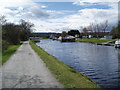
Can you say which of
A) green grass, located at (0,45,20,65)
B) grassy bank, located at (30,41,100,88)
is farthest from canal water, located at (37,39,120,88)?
green grass, located at (0,45,20,65)

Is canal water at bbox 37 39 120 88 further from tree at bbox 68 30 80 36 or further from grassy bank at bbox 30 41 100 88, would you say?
tree at bbox 68 30 80 36

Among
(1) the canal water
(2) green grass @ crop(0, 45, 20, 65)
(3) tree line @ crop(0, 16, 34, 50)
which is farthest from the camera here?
(3) tree line @ crop(0, 16, 34, 50)

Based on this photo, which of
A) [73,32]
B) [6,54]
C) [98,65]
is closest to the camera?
[98,65]

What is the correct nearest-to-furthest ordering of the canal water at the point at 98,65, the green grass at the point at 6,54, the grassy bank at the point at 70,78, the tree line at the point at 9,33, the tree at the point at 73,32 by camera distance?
the grassy bank at the point at 70,78 < the canal water at the point at 98,65 < the green grass at the point at 6,54 < the tree line at the point at 9,33 < the tree at the point at 73,32

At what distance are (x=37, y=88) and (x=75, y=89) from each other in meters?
1.54

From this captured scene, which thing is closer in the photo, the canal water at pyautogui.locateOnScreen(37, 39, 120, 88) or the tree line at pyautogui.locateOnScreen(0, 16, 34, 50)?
the canal water at pyautogui.locateOnScreen(37, 39, 120, 88)

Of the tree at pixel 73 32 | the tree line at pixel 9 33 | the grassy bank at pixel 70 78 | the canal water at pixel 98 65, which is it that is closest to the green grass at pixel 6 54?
the tree line at pixel 9 33

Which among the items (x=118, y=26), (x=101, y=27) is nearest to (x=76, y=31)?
(x=101, y=27)

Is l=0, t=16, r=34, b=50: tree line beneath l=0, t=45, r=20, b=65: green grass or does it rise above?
above

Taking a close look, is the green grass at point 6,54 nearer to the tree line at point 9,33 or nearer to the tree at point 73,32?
the tree line at point 9,33

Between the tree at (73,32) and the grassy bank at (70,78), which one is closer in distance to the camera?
the grassy bank at (70,78)

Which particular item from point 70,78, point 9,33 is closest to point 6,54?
point 70,78

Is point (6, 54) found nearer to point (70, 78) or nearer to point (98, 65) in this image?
point (98, 65)

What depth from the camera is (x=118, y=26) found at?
62.8 meters
